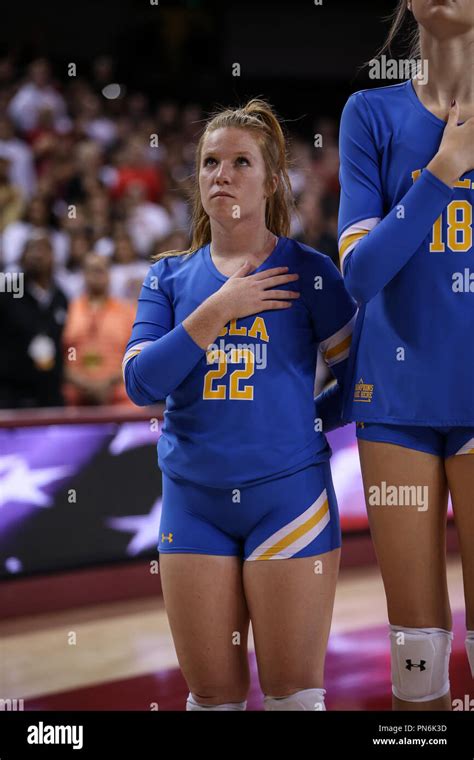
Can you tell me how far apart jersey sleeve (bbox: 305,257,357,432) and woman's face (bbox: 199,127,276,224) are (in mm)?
205

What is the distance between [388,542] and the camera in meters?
2.06

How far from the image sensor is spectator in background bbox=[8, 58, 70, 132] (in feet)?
25.6

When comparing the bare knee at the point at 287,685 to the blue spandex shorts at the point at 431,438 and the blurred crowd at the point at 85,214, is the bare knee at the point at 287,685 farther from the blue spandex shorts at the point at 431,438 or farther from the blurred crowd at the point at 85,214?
the blurred crowd at the point at 85,214

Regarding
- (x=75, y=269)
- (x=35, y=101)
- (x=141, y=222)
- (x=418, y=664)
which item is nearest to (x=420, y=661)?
(x=418, y=664)

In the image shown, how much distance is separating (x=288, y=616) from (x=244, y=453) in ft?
1.14

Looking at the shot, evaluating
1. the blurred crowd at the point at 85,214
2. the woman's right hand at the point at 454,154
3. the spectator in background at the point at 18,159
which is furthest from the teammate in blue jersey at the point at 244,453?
the spectator in background at the point at 18,159

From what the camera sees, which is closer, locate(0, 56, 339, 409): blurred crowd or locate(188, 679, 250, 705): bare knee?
locate(188, 679, 250, 705): bare knee

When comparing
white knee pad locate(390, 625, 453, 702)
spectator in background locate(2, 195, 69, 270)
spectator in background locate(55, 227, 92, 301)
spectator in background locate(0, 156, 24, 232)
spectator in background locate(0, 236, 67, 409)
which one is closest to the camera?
white knee pad locate(390, 625, 453, 702)

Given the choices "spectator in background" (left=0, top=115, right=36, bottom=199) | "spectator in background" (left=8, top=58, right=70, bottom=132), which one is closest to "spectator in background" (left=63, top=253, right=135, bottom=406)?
"spectator in background" (left=0, top=115, right=36, bottom=199)

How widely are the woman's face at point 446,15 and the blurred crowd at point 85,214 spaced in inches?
90.8

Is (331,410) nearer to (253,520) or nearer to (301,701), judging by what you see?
(253,520)

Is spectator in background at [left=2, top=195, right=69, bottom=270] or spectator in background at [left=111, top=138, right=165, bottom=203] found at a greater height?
spectator in background at [left=111, top=138, right=165, bottom=203]

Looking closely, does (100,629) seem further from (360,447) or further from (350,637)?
(360,447)

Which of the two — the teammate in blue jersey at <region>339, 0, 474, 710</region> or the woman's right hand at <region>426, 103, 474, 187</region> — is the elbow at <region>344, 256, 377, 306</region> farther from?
the woman's right hand at <region>426, 103, 474, 187</region>
